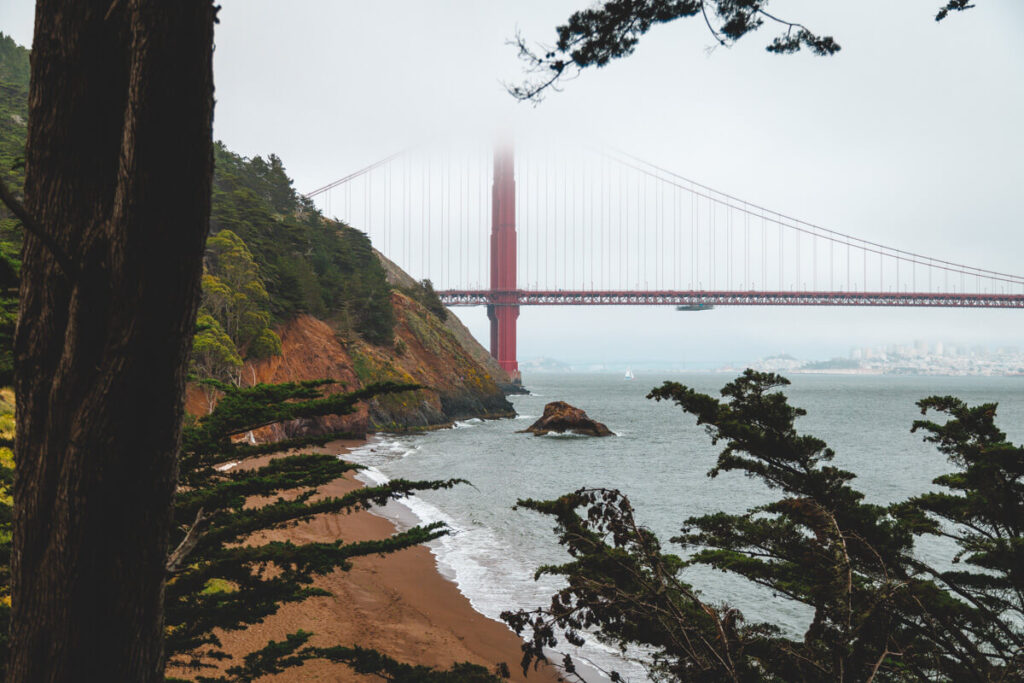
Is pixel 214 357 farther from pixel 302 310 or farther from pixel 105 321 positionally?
pixel 105 321

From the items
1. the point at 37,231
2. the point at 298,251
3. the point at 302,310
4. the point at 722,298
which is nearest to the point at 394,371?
the point at 302,310

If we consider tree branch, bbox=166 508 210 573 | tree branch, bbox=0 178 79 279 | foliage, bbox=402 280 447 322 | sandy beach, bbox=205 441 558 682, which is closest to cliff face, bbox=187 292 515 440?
foliage, bbox=402 280 447 322

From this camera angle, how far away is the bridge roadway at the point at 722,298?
61.8 m

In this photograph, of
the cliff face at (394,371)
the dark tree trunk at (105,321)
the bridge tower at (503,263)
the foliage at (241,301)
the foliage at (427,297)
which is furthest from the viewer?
the bridge tower at (503,263)

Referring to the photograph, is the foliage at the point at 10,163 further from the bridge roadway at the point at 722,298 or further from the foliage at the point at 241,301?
the bridge roadway at the point at 722,298

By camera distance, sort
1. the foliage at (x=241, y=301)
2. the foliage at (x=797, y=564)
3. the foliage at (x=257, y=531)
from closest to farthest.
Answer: the foliage at (x=797, y=564) → the foliage at (x=257, y=531) → the foliage at (x=241, y=301)

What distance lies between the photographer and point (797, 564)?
353 centimetres

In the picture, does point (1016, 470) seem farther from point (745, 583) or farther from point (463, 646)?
point (745, 583)

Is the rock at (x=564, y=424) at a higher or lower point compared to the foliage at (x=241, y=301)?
lower

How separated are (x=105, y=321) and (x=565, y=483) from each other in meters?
20.4

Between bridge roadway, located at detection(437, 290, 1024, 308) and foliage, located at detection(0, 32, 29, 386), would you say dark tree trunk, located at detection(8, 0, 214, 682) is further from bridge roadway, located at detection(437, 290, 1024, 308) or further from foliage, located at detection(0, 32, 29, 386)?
bridge roadway, located at detection(437, 290, 1024, 308)

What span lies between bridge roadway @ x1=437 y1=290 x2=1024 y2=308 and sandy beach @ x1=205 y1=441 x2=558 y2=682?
57.9 metres

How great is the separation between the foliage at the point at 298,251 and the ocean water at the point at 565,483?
8803mm

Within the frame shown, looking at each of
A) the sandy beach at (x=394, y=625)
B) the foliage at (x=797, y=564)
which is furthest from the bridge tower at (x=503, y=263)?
the foliage at (x=797, y=564)
